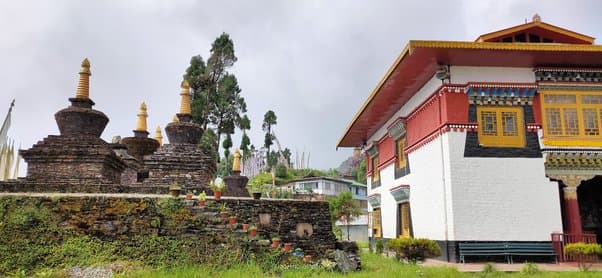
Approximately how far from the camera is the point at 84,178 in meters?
12.6

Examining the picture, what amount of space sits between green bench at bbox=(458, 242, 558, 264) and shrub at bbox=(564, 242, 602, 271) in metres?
0.57

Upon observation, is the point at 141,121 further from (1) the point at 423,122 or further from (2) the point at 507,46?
(2) the point at 507,46

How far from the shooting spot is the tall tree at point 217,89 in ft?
111

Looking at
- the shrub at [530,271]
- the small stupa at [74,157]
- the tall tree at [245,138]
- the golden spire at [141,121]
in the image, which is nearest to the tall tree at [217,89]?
the tall tree at [245,138]

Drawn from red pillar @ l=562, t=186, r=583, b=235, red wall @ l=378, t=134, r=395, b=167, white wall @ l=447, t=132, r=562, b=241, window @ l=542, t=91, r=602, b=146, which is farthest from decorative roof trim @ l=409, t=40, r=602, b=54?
red wall @ l=378, t=134, r=395, b=167

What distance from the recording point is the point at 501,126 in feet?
44.7

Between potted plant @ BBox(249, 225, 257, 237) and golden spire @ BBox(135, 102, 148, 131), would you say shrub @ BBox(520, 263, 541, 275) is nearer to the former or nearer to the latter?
potted plant @ BBox(249, 225, 257, 237)

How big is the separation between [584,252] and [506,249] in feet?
6.34

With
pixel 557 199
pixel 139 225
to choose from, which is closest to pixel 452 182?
pixel 557 199

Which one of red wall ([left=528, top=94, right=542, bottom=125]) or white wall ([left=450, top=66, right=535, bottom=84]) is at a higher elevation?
white wall ([left=450, top=66, right=535, bottom=84])

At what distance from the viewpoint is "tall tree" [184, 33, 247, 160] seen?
3384 centimetres

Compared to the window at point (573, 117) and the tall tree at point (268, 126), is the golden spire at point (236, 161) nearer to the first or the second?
the window at point (573, 117)

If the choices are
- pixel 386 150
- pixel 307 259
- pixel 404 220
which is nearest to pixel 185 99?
pixel 307 259

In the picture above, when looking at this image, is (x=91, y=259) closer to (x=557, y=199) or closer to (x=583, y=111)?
(x=557, y=199)
